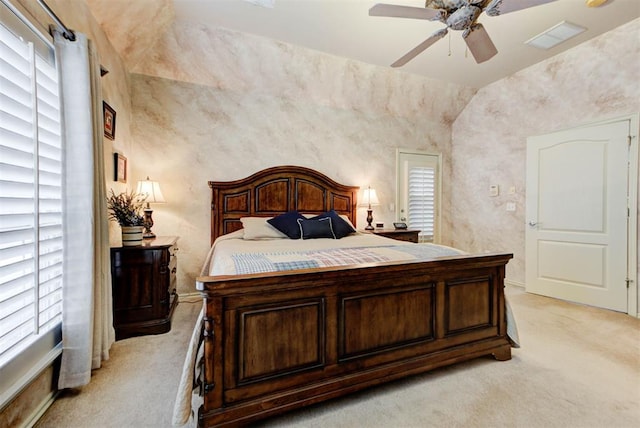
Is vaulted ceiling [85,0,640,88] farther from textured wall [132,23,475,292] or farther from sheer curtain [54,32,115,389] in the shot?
sheer curtain [54,32,115,389]

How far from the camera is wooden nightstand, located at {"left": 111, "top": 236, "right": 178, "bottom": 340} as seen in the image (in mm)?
2520

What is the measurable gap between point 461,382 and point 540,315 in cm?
188

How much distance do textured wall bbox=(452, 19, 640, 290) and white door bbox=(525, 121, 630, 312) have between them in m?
0.18

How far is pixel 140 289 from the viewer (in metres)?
2.59

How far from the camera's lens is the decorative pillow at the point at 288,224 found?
3309 mm

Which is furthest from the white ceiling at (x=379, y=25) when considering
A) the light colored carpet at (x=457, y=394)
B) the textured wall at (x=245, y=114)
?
the light colored carpet at (x=457, y=394)

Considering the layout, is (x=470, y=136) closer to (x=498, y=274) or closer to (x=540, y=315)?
(x=540, y=315)

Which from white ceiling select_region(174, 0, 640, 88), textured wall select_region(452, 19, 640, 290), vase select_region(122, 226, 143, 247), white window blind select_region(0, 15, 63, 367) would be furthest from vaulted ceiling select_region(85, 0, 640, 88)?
vase select_region(122, 226, 143, 247)

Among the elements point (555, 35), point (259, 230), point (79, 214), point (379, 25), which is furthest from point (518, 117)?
point (79, 214)

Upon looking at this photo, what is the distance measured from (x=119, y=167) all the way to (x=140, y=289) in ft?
4.03

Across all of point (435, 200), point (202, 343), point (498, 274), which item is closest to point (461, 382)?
point (498, 274)

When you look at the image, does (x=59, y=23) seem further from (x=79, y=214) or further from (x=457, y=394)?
(x=457, y=394)

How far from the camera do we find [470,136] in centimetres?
485

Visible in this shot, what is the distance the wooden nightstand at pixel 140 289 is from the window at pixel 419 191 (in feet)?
11.7
